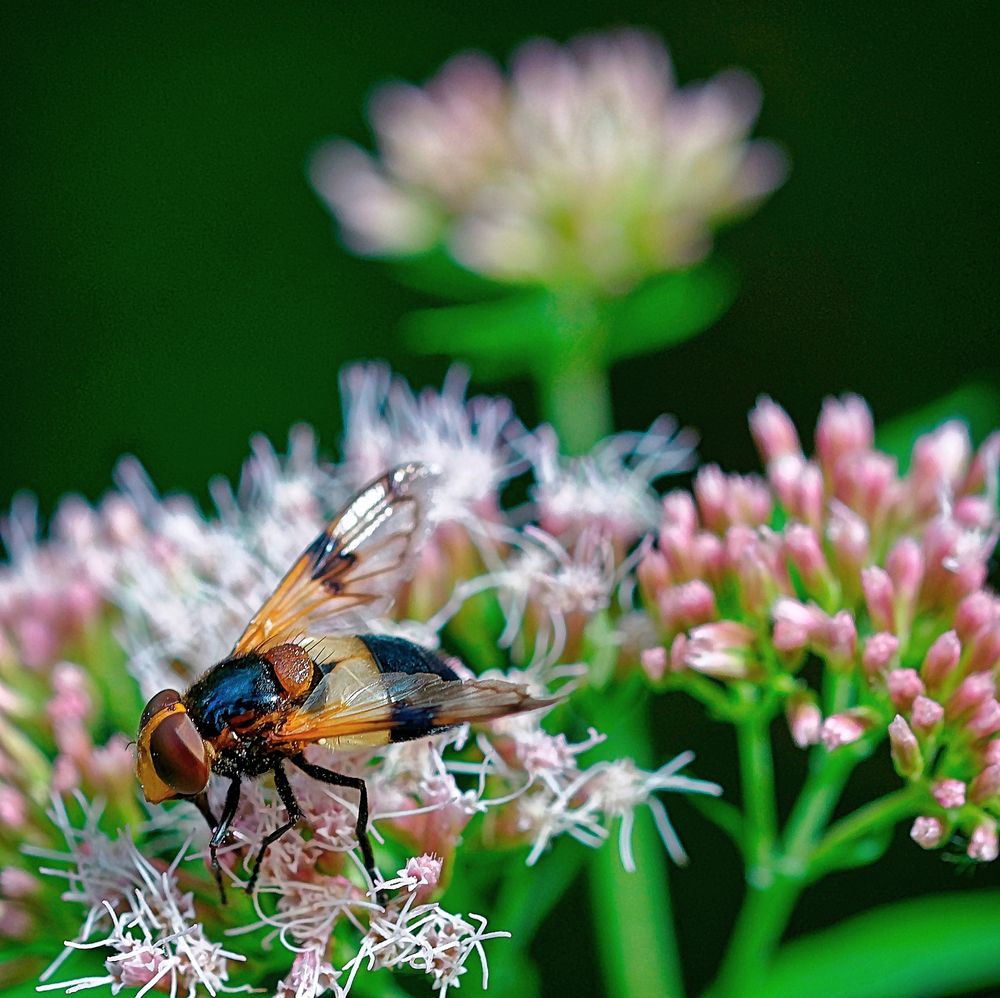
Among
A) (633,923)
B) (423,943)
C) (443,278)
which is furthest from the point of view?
(443,278)

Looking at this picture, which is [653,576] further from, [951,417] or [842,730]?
[951,417]

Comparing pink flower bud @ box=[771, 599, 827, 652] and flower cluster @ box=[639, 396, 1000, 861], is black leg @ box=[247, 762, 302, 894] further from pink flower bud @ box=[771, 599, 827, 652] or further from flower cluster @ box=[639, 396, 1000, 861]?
pink flower bud @ box=[771, 599, 827, 652]

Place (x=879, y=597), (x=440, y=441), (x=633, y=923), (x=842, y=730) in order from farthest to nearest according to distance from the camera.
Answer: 1. (x=440, y=441)
2. (x=633, y=923)
3. (x=879, y=597)
4. (x=842, y=730)

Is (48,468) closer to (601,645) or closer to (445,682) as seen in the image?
(601,645)

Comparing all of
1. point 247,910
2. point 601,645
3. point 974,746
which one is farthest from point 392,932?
point 974,746

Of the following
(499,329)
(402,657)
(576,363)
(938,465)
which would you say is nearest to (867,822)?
(938,465)

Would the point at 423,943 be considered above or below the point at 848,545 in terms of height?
below

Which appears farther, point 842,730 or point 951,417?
point 951,417

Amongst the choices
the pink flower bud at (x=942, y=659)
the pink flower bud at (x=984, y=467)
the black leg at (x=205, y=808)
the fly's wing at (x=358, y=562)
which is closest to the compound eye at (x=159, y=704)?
the black leg at (x=205, y=808)
